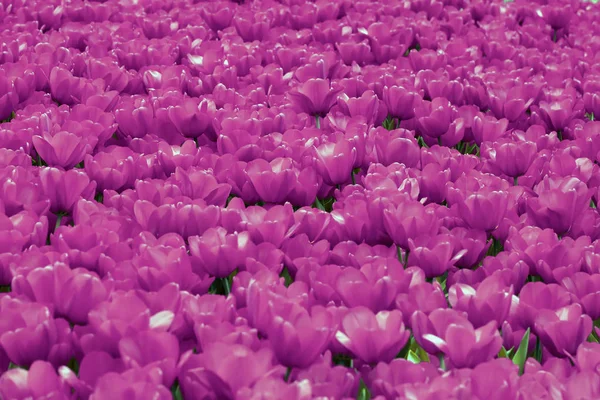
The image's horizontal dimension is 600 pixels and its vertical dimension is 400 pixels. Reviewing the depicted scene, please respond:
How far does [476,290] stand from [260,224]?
522mm

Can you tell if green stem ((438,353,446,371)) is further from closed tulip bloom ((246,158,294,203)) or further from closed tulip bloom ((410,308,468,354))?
closed tulip bloom ((246,158,294,203))

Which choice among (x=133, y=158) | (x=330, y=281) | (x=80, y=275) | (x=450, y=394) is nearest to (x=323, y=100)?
(x=133, y=158)

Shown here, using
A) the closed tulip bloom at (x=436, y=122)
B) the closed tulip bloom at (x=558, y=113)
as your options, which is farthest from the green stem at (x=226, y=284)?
the closed tulip bloom at (x=558, y=113)

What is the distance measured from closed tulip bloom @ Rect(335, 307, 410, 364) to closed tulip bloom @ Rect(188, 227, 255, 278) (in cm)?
36

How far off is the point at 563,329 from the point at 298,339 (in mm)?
527

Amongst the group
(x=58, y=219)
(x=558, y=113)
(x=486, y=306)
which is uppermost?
(x=486, y=306)

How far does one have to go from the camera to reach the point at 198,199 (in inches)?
79.0

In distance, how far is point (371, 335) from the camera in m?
1.47

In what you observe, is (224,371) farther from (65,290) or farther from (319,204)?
(319,204)

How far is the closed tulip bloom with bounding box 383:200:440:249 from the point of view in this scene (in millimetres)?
1906

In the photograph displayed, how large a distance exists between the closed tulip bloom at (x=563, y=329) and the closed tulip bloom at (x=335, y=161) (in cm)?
83

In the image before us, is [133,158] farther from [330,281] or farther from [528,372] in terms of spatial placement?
[528,372]

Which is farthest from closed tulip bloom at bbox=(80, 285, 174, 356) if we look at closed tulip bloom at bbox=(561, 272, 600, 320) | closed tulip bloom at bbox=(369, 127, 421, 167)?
closed tulip bloom at bbox=(369, 127, 421, 167)

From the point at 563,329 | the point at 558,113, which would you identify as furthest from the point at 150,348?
the point at 558,113
